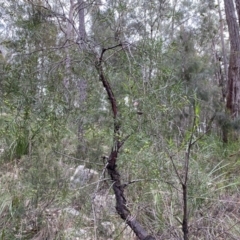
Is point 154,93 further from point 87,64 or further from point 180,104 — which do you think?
→ point 87,64

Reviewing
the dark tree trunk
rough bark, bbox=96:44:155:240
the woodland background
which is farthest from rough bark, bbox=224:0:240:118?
rough bark, bbox=96:44:155:240

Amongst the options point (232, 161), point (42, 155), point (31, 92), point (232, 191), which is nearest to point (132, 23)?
point (31, 92)

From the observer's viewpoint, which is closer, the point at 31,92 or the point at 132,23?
the point at 31,92

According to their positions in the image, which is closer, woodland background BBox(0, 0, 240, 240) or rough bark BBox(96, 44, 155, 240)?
woodland background BBox(0, 0, 240, 240)

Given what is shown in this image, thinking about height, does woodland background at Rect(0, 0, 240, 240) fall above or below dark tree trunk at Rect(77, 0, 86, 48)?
below

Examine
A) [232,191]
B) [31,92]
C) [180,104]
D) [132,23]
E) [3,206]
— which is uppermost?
[132,23]

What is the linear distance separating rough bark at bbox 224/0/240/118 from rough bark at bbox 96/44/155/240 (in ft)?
9.37

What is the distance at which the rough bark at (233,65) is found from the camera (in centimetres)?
450

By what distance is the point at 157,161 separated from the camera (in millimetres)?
1792

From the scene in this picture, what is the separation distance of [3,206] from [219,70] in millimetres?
7614

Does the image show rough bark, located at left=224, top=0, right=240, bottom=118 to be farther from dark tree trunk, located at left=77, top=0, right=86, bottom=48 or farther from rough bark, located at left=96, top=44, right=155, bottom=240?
rough bark, located at left=96, top=44, right=155, bottom=240

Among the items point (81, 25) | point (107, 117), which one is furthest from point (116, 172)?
point (81, 25)

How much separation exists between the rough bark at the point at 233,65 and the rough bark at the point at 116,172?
2.86m

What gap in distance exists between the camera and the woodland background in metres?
1.79
